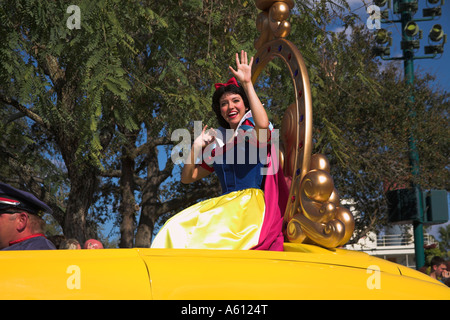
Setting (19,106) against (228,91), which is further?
(19,106)

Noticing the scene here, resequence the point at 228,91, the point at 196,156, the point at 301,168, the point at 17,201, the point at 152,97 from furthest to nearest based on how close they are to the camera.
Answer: the point at 152,97
the point at 228,91
the point at 196,156
the point at 301,168
the point at 17,201

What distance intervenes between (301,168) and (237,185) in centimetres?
33

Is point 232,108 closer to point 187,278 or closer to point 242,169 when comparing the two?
point 242,169

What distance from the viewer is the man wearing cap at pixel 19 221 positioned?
202cm

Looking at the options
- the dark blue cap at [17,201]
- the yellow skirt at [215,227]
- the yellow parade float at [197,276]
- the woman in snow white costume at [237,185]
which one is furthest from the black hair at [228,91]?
the yellow parade float at [197,276]

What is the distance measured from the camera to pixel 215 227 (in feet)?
6.77

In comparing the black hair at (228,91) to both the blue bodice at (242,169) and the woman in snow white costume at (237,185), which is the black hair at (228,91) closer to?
the woman in snow white costume at (237,185)

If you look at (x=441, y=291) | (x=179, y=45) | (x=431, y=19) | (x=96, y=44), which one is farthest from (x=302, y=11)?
(x=441, y=291)

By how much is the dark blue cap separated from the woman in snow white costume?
1.77ft

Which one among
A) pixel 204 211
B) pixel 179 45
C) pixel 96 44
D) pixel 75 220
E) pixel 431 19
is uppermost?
pixel 431 19

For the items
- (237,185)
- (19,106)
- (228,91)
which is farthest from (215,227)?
(19,106)
